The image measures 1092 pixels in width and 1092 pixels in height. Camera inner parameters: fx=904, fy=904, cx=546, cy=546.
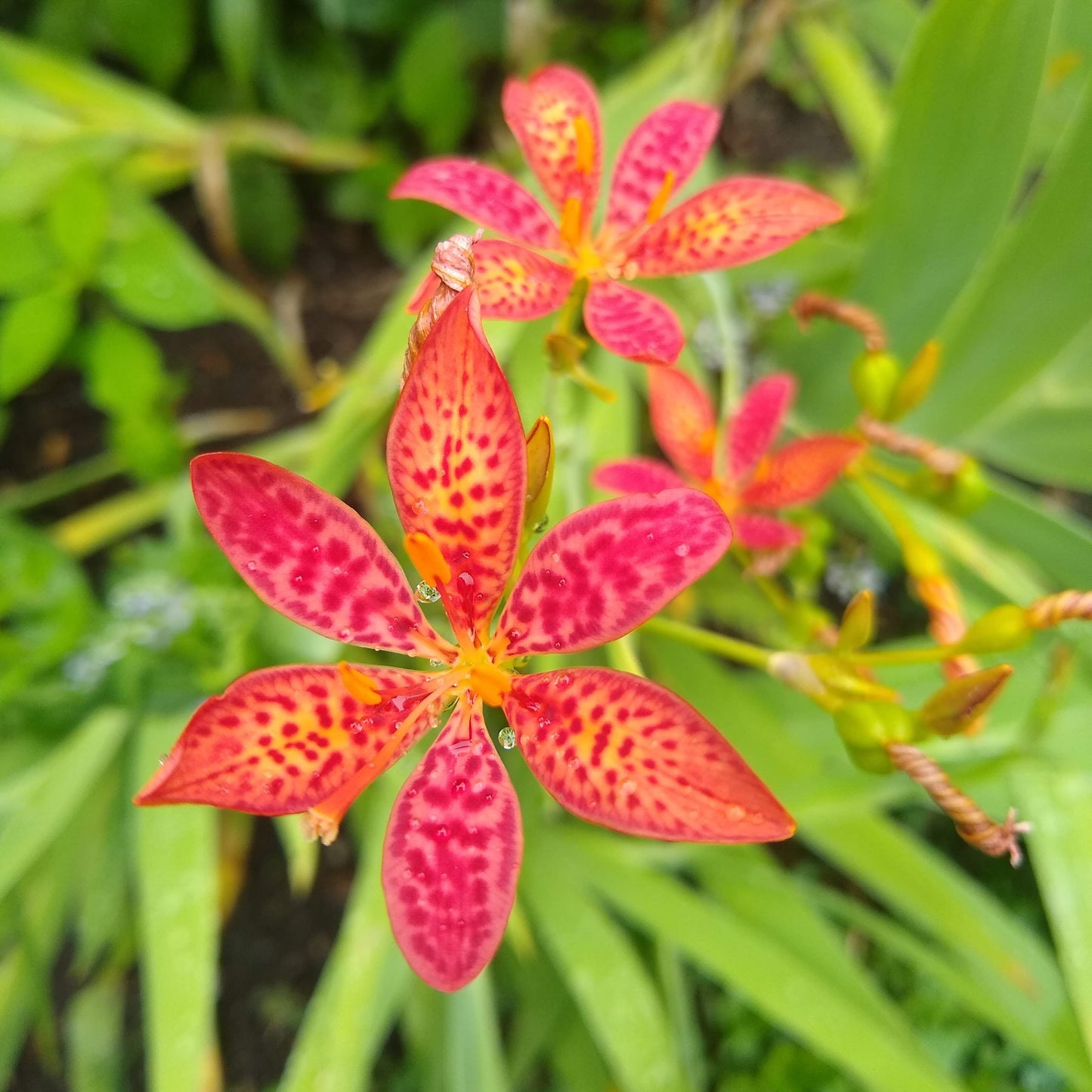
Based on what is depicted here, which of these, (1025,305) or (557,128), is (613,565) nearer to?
(557,128)

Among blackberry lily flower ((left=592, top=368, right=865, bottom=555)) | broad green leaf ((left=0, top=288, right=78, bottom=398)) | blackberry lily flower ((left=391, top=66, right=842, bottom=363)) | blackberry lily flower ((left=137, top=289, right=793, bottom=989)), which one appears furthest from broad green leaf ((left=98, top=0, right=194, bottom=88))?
blackberry lily flower ((left=137, top=289, right=793, bottom=989))

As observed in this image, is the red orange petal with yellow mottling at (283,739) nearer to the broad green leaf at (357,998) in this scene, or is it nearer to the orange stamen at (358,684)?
the orange stamen at (358,684)

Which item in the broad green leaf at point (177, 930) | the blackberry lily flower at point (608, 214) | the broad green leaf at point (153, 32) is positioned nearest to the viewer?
the blackberry lily flower at point (608, 214)

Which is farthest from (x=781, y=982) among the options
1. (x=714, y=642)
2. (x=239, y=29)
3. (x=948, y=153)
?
(x=239, y=29)

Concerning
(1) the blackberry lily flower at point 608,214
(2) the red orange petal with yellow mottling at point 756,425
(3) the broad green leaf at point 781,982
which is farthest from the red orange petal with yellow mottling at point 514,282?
(3) the broad green leaf at point 781,982

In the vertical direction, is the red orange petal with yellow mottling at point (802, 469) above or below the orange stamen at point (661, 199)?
below

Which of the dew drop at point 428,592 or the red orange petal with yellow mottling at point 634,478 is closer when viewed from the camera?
the dew drop at point 428,592

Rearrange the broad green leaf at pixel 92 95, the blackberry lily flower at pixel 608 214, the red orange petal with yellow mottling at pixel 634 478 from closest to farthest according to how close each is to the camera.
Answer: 1. the blackberry lily flower at pixel 608 214
2. the red orange petal with yellow mottling at pixel 634 478
3. the broad green leaf at pixel 92 95

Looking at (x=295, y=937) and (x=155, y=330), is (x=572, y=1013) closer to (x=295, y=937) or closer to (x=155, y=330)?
(x=295, y=937)
